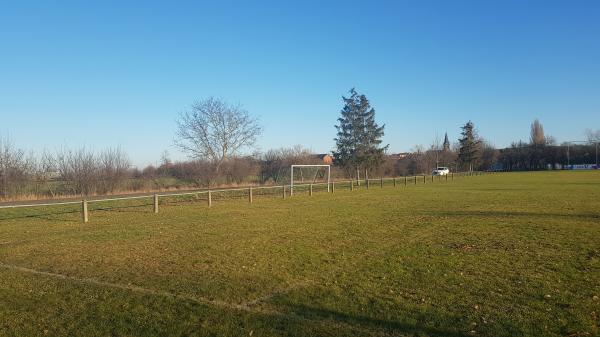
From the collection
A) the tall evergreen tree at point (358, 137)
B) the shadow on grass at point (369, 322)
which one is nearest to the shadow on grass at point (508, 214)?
the shadow on grass at point (369, 322)

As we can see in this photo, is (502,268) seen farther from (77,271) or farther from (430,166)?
(430,166)

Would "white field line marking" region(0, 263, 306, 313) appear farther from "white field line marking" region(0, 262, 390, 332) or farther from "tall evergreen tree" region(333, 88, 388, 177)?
"tall evergreen tree" region(333, 88, 388, 177)

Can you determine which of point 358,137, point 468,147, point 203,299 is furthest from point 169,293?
point 468,147

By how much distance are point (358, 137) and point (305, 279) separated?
4577 cm

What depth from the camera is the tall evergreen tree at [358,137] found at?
51812mm

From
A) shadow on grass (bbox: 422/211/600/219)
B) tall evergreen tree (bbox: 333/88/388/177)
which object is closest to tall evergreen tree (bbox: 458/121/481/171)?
tall evergreen tree (bbox: 333/88/388/177)

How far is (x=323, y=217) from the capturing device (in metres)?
15.5

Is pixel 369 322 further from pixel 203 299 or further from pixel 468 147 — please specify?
pixel 468 147

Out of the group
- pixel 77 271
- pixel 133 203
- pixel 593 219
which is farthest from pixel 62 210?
pixel 593 219

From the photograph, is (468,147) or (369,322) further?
(468,147)

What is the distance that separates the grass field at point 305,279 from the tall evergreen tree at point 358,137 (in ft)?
126

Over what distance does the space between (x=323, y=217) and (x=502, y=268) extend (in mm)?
8297

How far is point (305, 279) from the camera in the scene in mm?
6988

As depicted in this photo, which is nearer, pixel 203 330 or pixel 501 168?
pixel 203 330
